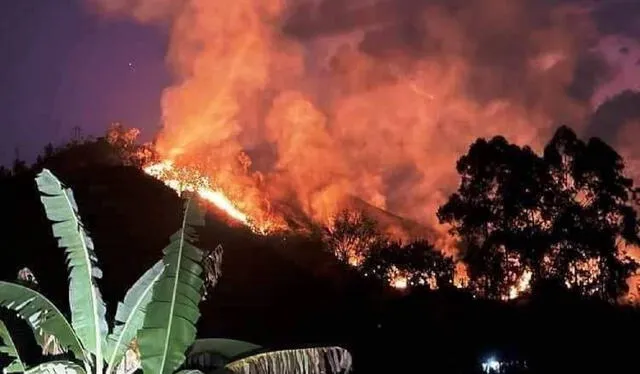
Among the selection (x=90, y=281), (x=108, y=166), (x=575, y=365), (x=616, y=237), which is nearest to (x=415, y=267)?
(x=616, y=237)

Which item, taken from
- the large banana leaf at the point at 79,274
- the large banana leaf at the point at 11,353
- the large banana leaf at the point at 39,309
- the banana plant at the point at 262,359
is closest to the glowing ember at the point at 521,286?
the banana plant at the point at 262,359

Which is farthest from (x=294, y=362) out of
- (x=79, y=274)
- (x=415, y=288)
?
(x=415, y=288)

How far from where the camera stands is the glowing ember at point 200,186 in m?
39.6

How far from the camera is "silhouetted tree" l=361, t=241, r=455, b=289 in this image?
44500mm

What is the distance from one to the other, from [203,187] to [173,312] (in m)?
34.2

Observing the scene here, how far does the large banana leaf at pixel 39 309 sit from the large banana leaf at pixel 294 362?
185 centimetres

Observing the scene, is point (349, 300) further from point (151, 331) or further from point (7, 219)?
point (151, 331)

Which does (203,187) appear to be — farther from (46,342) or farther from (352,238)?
(46,342)

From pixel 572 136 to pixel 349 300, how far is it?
16766 mm

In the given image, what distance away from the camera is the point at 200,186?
1649 inches

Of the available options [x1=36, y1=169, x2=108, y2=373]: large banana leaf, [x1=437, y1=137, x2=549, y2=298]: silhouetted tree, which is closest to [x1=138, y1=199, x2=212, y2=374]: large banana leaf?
[x1=36, y1=169, x2=108, y2=373]: large banana leaf

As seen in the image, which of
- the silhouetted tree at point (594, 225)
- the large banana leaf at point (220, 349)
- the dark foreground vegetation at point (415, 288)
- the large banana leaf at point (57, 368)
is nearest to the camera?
the large banana leaf at point (57, 368)

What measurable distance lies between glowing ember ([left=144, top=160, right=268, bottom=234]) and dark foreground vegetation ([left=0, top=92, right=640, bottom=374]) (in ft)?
6.44

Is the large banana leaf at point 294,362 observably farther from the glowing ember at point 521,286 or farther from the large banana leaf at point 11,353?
the glowing ember at point 521,286
